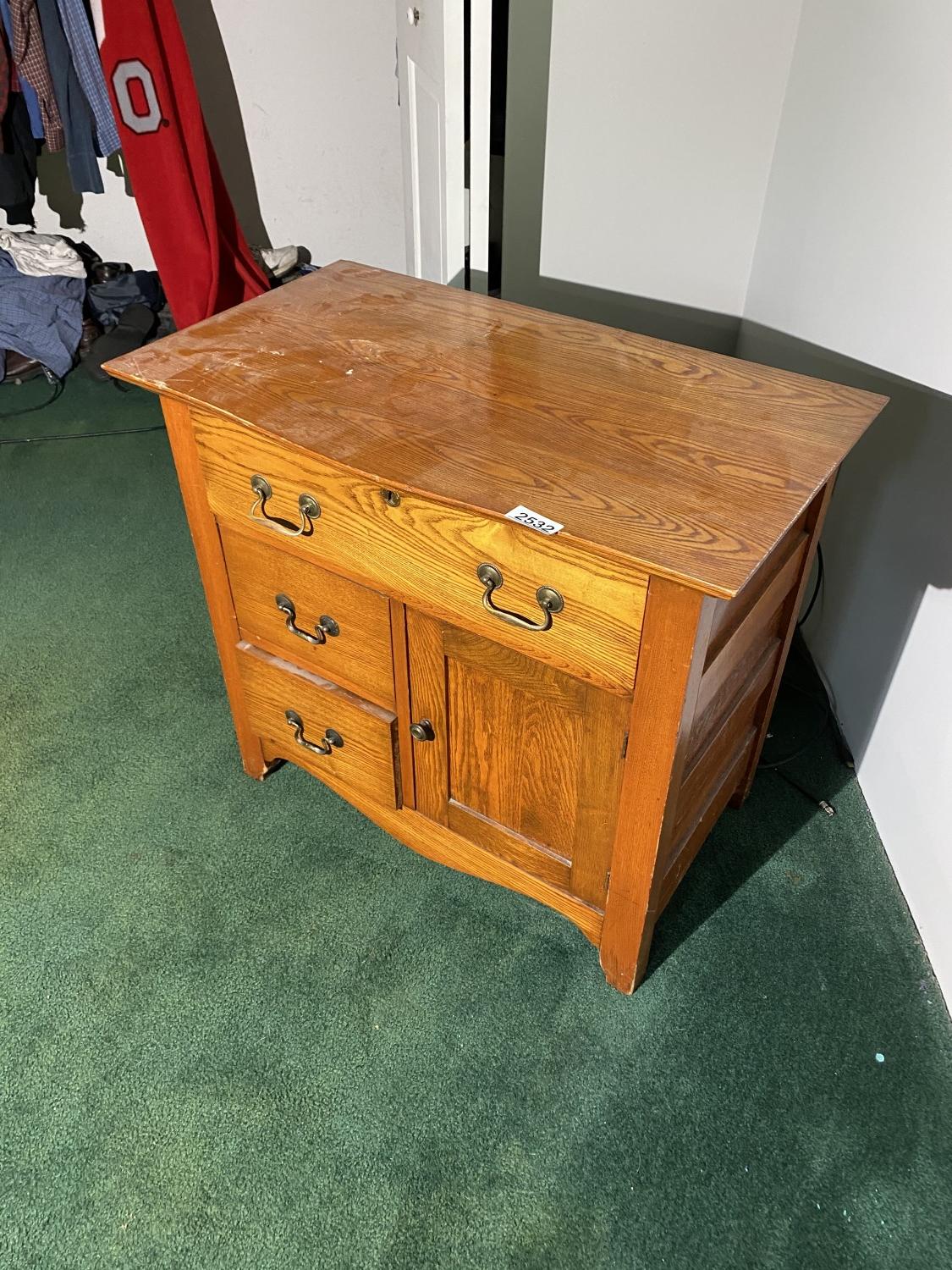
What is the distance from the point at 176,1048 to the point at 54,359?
2301 mm

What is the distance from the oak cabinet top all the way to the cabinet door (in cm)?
22

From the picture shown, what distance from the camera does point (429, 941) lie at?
1.39 m

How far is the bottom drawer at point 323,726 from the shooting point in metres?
1.34

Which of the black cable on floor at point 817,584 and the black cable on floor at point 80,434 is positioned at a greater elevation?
A: the black cable on floor at point 817,584

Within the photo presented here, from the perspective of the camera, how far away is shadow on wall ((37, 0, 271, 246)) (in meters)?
2.78

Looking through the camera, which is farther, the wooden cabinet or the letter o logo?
the letter o logo

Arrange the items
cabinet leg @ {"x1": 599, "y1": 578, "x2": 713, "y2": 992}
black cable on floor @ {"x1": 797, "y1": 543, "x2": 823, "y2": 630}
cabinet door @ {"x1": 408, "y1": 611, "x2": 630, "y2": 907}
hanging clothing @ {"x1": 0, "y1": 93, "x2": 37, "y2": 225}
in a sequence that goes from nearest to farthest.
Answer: cabinet leg @ {"x1": 599, "y1": 578, "x2": 713, "y2": 992} < cabinet door @ {"x1": 408, "y1": 611, "x2": 630, "y2": 907} < black cable on floor @ {"x1": 797, "y1": 543, "x2": 823, "y2": 630} < hanging clothing @ {"x1": 0, "y1": 93, "x2": 37, "y2": 225}

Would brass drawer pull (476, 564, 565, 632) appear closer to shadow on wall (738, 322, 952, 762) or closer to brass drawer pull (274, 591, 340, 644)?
brass drawer pull (274, 591, 340, 644)

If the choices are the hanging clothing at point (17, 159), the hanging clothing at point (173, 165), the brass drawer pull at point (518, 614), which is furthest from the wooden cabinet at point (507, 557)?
the hanging clothing at point (17, 159)

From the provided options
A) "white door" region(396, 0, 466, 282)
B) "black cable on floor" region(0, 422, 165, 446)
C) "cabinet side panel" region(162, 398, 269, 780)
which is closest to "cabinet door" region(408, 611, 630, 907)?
Result: "cabinet side panel" region(162, 398, 269, 780)

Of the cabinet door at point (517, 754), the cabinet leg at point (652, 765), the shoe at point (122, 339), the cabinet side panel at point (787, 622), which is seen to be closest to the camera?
the cabinet leg at point (652, 765)

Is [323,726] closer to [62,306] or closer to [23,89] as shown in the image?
[62,306]

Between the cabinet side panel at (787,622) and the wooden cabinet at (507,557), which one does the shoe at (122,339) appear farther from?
the cabinet side panel at (787,622)

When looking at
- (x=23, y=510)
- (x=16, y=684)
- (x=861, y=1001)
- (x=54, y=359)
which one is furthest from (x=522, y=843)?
(x=54, y=359)
